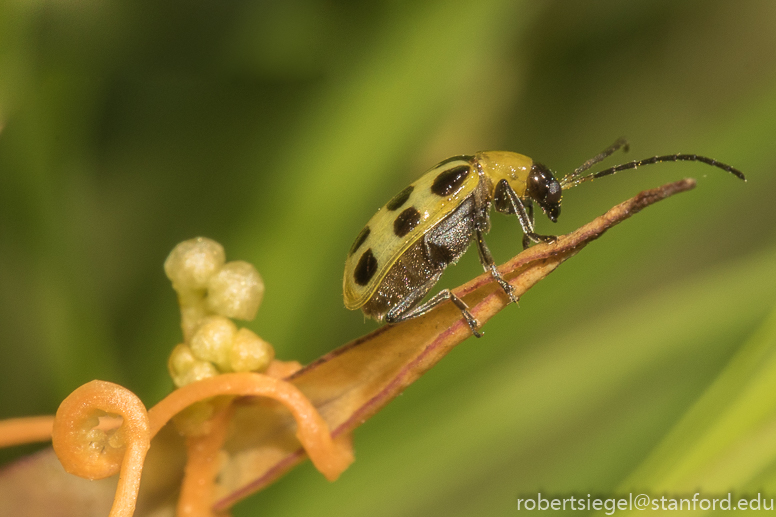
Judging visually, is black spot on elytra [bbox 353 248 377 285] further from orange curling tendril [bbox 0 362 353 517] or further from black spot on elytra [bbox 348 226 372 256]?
orange curling tendril [bbox 0 362 353 517]

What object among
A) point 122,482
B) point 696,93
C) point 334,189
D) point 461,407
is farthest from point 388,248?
point 696,93

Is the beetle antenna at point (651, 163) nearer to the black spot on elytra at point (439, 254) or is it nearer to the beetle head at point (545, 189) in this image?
the beetle head at point (545, 189)

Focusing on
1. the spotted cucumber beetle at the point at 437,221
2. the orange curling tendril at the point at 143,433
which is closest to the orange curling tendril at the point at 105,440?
the orange curling tendril at the point at 143,433

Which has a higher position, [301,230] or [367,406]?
[301,230]

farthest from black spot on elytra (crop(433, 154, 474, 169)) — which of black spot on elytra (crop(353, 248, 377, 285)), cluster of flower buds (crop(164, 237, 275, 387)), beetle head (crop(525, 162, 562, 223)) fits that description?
cluster of flower buds (crop(164, 237, 275, 387))

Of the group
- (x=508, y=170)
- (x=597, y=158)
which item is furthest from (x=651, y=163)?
(x=508, y=170)

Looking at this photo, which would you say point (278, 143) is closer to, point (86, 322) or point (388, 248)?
point (388, 248)

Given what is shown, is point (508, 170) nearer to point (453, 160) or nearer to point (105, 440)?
point (453, 160)
